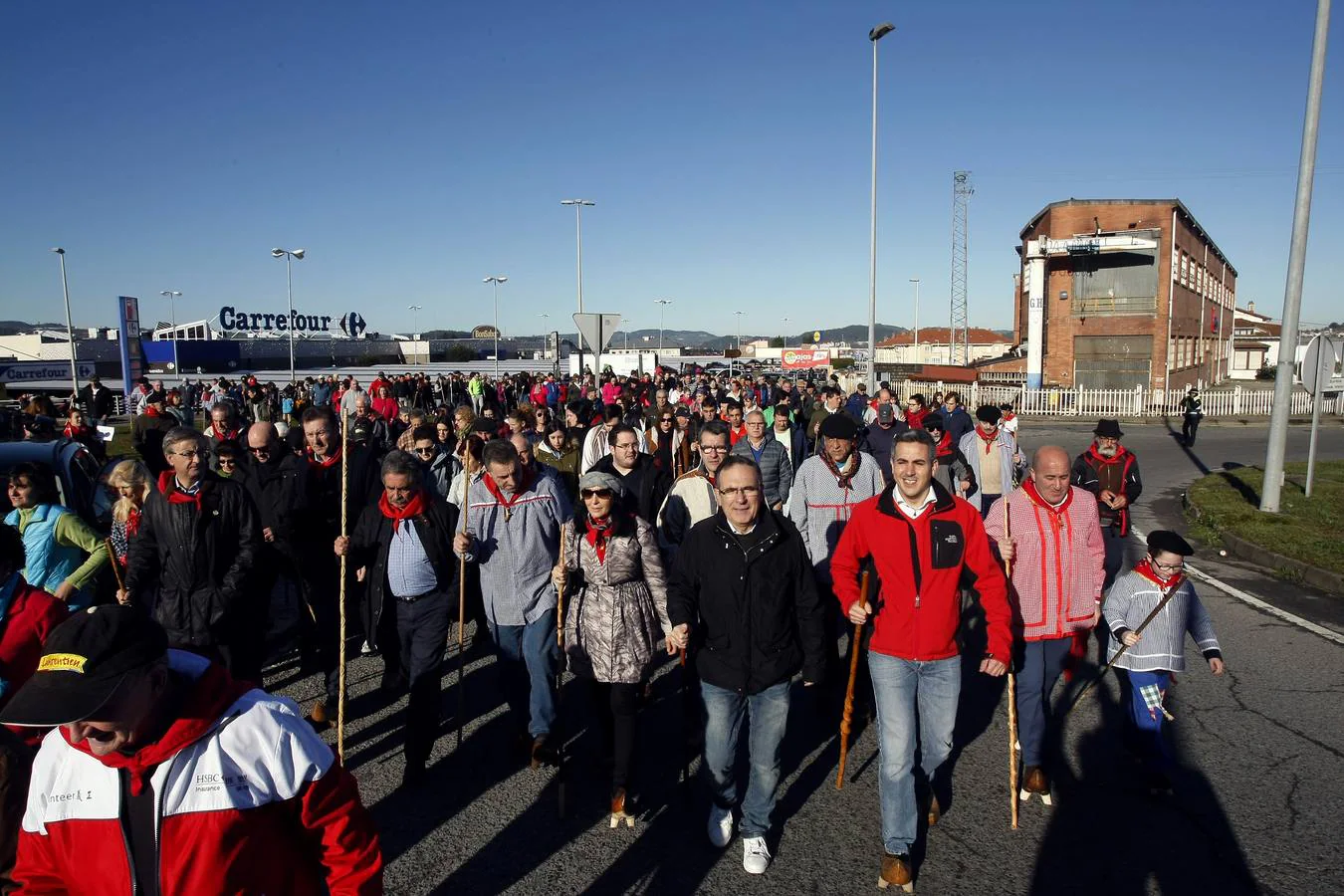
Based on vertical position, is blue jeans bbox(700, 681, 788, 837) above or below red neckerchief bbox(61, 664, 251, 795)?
below

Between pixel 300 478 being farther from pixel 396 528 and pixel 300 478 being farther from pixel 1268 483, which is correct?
pixel 1268 483

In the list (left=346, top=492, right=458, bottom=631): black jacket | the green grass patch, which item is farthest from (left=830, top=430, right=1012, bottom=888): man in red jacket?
the green grass patch

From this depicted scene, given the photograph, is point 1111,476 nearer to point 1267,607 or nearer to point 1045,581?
point 1267,607

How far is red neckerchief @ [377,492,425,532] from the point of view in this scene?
524 cm

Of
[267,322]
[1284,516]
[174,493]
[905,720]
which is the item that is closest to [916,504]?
[905,720]

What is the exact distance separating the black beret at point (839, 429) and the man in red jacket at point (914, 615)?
1.76m

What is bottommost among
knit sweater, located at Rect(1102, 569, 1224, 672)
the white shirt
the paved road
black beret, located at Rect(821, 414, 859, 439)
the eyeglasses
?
the paved road

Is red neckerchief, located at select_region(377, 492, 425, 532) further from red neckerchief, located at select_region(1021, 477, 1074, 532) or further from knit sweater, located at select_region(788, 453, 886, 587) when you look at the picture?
red neckerchief, located at select_region(1021, 477, 1074, 532)

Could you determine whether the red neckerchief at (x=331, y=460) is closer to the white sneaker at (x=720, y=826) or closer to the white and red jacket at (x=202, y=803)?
the white sneaker at (x=720, y=826)

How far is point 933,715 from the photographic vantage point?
409 cm

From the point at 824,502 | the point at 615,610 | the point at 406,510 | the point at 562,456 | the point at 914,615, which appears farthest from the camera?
the point at 562,456

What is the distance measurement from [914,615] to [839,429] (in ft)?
7.21

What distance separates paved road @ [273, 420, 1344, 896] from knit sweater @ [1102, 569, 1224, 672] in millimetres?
700

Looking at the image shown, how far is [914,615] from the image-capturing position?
13.0 feet
